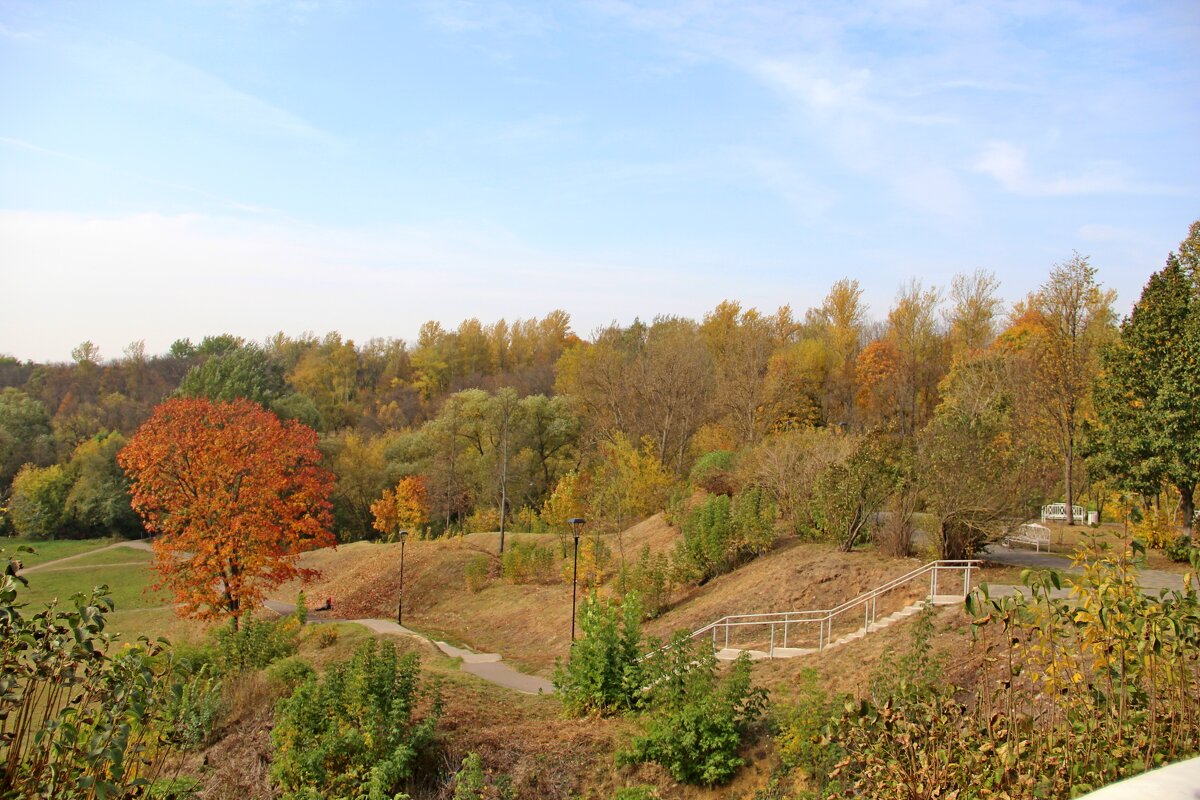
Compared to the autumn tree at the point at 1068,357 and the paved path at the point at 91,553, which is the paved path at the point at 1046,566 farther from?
the paved path at the point at 91,553

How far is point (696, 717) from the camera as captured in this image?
1085cm

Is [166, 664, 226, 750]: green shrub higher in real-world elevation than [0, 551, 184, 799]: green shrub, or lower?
lower

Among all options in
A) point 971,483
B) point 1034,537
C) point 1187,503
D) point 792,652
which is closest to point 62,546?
point 792,652

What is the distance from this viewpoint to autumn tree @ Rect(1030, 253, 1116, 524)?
98.2ft

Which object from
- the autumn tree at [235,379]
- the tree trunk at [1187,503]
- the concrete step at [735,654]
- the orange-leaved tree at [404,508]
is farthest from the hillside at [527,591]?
the autumn tree at [235,379]

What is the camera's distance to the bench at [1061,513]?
1228 inches

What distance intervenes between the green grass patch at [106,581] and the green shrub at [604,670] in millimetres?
29187

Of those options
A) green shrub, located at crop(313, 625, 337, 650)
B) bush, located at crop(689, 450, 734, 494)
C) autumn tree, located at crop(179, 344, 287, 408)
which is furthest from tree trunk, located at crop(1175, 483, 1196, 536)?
autumn tree, located at crop(179, 344, 287, 408)

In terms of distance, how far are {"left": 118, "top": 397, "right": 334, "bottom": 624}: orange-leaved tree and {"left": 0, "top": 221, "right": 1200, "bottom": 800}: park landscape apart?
0.28ft

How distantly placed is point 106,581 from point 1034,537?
4192cm

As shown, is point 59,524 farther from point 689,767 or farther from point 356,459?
point 689,767

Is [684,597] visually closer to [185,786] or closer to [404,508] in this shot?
[185,786]

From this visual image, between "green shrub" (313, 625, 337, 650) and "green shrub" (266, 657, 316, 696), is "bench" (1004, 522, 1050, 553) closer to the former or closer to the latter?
"green shrub" (266, 657, 316, 696)

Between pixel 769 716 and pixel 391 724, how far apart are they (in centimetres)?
500
